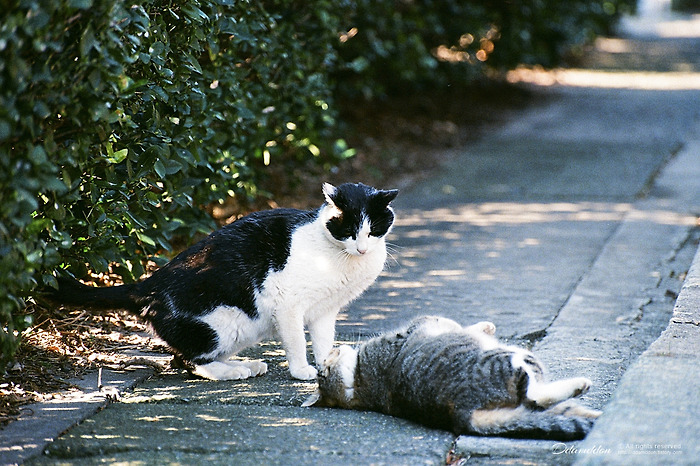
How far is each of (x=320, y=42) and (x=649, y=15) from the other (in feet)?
91.8

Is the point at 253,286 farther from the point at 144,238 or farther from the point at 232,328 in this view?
the point at 144,238

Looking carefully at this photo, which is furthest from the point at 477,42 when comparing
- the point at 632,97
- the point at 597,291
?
the point at 597,291

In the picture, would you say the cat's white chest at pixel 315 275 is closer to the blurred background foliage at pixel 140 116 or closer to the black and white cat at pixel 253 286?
the black and white cat at pixel 253 286

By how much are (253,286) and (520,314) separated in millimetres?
1689

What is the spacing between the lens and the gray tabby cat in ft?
10.7

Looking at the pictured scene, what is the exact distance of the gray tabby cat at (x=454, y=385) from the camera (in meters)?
3.27

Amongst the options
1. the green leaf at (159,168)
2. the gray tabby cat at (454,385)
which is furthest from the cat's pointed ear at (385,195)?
the green leaf at (159,168)

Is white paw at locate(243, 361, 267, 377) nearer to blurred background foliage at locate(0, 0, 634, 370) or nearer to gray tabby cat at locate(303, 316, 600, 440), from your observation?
gray tabby cat at locate(303, 316, 600, 440)

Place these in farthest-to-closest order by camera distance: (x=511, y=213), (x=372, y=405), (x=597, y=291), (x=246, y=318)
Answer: (x=511, y=213) → (x=597, y=291) → (x=246, y=318) → (x=372, y=405)

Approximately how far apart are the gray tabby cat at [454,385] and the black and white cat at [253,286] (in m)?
0.43

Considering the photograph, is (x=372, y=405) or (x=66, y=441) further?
(x=372, y=405)

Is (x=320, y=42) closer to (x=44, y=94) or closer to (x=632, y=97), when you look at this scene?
(x=44, y=94)

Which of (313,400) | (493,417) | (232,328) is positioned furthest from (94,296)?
(493,417)

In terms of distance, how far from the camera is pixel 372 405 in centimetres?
367
